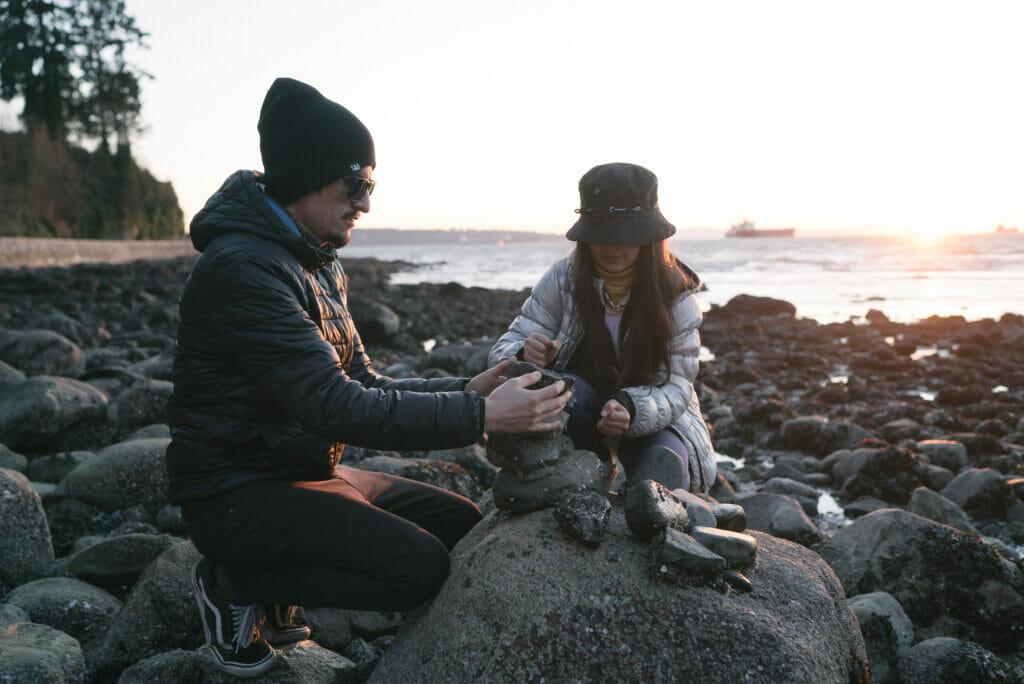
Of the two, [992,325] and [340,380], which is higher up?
[340,380]

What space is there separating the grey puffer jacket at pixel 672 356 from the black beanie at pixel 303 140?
4.84 feet

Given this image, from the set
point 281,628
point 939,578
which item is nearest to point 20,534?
point 281,628

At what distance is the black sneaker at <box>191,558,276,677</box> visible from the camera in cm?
305

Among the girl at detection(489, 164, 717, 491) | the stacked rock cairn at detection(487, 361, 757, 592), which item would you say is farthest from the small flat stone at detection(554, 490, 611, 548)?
the girl at detection(489, 164, 717, 491)

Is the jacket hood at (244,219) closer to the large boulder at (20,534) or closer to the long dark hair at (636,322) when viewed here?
the long dark hair at (636,322)

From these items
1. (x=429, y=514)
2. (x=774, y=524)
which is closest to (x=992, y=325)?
(x=774, y=524)

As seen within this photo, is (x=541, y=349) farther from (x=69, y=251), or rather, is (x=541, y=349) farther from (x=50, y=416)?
(x=69, y=251)

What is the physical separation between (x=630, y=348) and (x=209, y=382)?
2404 mm

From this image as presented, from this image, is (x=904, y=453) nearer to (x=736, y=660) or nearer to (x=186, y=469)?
(x=736, y=660)

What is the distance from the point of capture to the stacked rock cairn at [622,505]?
9.12ft

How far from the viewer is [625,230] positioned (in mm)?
4055

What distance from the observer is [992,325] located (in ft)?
57.2

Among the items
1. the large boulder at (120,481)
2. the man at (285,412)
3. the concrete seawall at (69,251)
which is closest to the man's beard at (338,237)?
the man at (285,412)

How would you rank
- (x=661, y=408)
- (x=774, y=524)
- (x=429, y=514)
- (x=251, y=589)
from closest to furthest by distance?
(x=251, y=589)
(x=429, y=514)
(x=661, y=408)
(x=774, y=524)
